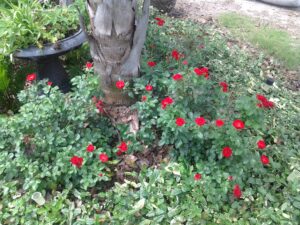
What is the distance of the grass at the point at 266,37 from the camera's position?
14.6 ft

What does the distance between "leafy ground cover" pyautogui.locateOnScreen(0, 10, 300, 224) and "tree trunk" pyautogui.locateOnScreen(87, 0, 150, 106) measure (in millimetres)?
111

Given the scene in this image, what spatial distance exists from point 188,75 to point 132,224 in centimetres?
112

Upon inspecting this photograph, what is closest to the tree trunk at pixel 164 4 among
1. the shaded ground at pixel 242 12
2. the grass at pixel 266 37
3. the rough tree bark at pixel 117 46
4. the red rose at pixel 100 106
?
the shaded ground at pixel 242 12

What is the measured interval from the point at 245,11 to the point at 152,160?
379 cm

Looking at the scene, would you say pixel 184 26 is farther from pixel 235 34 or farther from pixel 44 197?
pixel 44 197

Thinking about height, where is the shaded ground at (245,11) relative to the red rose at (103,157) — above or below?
above

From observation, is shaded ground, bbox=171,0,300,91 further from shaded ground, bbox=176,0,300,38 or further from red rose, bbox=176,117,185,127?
red rose, bbox=176,117,185,127

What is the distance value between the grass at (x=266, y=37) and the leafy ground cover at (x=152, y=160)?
5.80 feet

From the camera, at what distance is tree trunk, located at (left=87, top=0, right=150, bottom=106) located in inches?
97.4

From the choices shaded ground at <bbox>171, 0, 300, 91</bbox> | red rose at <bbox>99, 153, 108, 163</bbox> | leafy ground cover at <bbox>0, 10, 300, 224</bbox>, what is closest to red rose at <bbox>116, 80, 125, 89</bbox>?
leafy ground cover at <bbox>0, 10, 300, 224</bbox>

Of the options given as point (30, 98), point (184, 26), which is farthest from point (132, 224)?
point (184, 26)

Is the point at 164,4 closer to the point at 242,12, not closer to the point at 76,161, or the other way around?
the point at 242,12

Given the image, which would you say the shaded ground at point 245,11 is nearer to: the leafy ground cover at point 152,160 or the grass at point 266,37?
the grass at point 266,37

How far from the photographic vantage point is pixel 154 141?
9.21 ft
